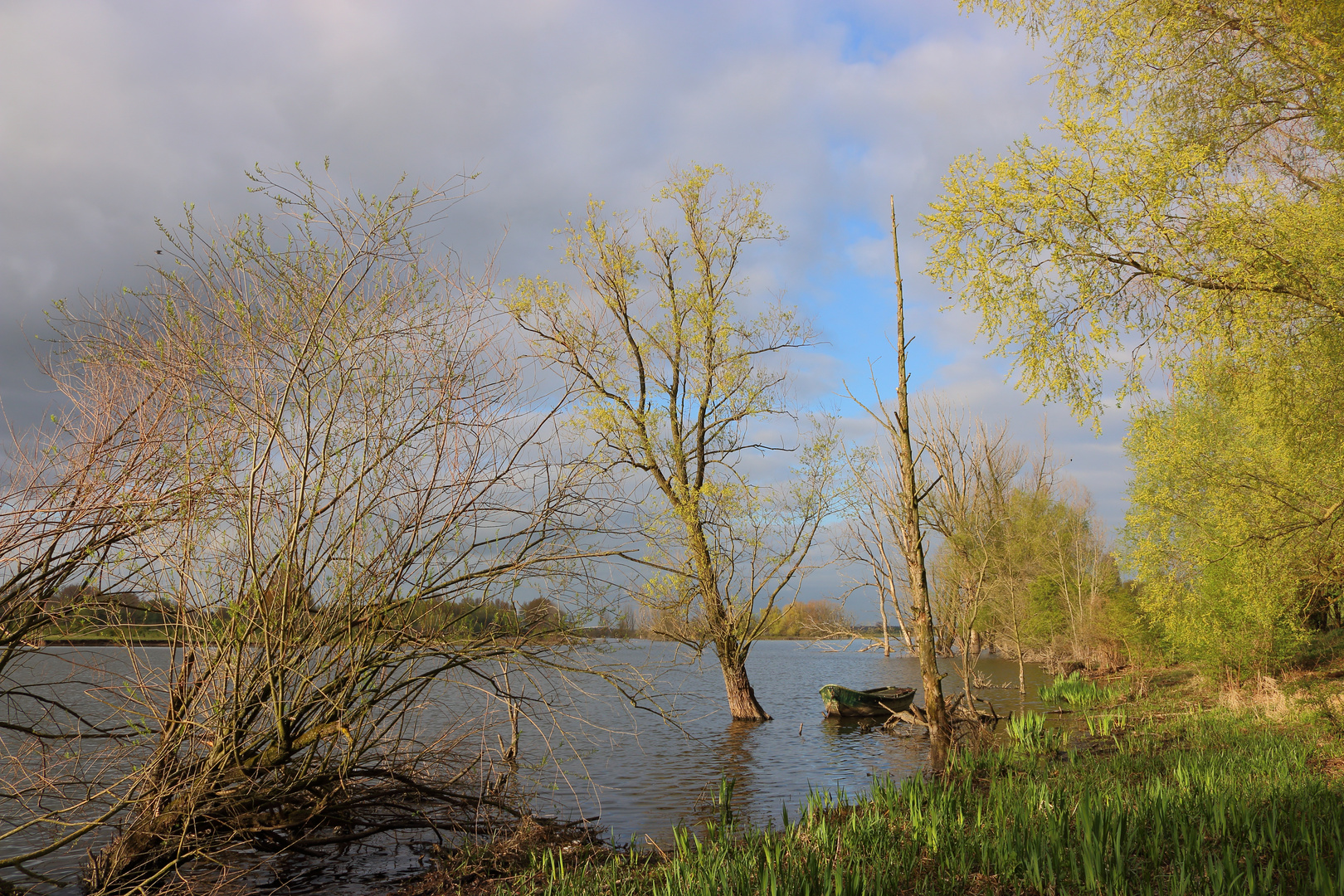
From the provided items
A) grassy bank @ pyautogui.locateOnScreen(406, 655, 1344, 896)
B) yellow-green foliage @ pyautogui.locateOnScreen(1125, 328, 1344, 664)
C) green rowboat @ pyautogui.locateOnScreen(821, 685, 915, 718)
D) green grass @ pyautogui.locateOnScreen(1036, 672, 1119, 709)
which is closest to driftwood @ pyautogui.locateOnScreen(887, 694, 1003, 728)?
green rowboat @ pyautogui.locateOnScreen(821, 685, 915, 718)

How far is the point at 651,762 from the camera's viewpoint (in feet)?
49.4

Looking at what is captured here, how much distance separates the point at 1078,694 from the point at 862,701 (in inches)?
251

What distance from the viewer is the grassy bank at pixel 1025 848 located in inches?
189

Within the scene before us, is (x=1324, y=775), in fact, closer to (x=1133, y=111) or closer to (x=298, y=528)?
(x=1133, y=111)

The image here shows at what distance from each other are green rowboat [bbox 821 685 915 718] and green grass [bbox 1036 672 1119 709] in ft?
14.1

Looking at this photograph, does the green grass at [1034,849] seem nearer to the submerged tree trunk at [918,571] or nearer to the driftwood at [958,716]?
the submerged tree trunk at [918,571]

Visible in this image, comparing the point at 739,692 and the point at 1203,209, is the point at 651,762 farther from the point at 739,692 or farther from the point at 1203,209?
the point at 1203,209

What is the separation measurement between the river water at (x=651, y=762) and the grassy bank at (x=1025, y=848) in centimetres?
87

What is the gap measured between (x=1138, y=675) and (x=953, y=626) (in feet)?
52.3

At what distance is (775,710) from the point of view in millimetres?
25938

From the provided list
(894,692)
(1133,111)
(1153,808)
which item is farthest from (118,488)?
(894,692)

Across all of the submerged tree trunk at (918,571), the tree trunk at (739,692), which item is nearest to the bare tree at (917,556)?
the submerged tree trunk at (918,571)

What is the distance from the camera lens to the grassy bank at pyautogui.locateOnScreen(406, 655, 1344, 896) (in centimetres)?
480

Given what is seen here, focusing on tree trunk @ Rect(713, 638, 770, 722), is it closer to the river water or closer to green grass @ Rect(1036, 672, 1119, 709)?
the river water
